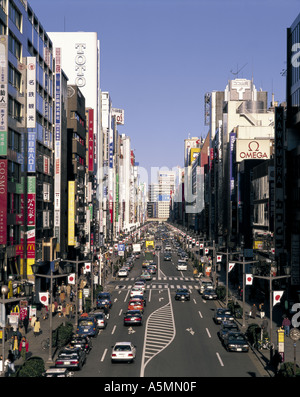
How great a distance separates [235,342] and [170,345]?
16.1ft

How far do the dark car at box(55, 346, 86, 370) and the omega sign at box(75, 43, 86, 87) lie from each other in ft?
395

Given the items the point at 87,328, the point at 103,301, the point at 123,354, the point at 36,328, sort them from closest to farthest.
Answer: the point at 123,354 → the point at 87,328 → the point at 36,328 → the point at 103,301

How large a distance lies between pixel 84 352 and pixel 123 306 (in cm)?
2851

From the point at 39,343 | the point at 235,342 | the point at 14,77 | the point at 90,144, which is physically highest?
the point at 90,144

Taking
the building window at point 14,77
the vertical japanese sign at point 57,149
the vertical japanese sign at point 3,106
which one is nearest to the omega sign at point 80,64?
the vertical japanese sign at point 57,149

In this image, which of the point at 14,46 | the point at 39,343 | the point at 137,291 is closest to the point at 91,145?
the point at 137,291

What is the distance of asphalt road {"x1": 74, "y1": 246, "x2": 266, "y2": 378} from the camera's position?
36000 mm

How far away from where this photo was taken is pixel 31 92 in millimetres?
65250

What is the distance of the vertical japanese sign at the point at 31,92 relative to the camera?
64625 millimetres

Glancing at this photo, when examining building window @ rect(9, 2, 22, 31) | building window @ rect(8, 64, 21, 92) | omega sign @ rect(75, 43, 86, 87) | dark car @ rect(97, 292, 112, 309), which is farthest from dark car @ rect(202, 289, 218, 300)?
omega sign @ rect(75, 43, 86, 87)

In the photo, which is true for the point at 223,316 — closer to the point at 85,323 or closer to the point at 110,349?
the point at 85,323

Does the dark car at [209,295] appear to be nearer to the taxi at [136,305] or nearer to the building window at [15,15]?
the taxi at [136,305]

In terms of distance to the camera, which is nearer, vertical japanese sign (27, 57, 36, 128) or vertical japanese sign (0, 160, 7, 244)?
vertical japanese sign (0, 160, 7, 244)

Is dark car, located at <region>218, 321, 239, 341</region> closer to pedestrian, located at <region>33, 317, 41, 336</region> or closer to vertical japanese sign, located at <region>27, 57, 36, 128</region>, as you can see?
pedestrian, located at <region>33, 317, 41, 336</region>
